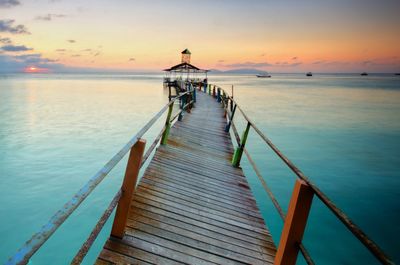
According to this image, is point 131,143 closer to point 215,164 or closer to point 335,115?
point 215,164

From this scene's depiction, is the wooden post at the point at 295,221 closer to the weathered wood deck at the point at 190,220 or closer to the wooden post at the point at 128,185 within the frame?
the weathered wood deck at the point at 190,220

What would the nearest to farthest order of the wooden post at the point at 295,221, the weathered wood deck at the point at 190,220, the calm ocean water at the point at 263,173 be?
the wooden post at the point at 295,221, the weathered wood deck at the point at 190,220, the calm ocean water at the point at 263,173

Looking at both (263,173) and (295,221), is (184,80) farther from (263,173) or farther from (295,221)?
(295,221)

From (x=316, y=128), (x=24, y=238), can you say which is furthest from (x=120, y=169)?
(x=316, y=128)

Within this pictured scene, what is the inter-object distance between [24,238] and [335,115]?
27945mm

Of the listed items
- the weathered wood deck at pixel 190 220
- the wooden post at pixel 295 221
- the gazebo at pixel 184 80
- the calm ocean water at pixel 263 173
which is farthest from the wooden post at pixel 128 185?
the gazebo at pixel 184 80

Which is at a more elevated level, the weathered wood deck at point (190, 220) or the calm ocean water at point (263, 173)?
the weathered wood deck at point (190, 220)

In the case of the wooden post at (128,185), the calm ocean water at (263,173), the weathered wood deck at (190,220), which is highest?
the wooden post at (128,185)

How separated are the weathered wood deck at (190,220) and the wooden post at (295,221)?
83 centimetres

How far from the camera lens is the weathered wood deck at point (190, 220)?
9.57 feet

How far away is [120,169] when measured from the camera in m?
11.3

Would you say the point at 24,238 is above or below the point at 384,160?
below

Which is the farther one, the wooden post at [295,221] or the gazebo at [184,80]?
the gazebo at [184,80]

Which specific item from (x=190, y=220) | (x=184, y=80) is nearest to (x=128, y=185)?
(x=190, y=220)
